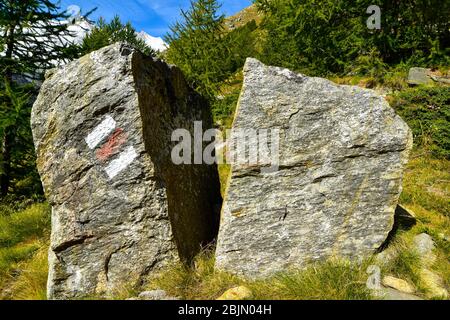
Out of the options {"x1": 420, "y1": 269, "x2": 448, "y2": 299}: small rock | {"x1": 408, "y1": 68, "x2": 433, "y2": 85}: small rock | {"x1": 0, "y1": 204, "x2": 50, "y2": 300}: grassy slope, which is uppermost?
{"x1": 408, "y1": 68, "x2": 433, "y2": 85}: small rock

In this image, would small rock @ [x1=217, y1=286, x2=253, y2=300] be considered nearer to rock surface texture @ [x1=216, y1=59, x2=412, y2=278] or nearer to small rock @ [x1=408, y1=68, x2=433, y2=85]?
rock surface texture @ [x1=216, y1=59, x2=412, y2=278]

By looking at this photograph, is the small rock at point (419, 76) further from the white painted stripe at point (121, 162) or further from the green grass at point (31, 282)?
the green grass at point (31, 282)

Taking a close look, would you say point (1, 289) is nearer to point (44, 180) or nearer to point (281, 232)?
point (44, 180)

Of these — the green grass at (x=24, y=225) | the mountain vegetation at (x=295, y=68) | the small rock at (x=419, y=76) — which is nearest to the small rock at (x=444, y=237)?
the mountain vegetation at (x=295, y=68)

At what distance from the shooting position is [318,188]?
13.8ft

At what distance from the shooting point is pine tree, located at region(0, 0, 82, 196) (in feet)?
28.4

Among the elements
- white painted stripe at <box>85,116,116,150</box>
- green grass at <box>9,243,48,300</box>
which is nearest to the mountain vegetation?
green grass at <box>9,243,48,300</box>

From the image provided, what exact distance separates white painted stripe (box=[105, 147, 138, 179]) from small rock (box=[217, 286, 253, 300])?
176cm

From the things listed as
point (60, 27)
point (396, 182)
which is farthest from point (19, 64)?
point (396, 182)

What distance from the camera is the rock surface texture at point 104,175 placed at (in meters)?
3.98

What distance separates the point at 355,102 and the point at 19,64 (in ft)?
28.1

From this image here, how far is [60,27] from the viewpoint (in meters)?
9.71

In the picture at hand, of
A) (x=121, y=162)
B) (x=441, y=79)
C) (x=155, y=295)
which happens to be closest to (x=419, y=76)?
(x=441, y=79)
